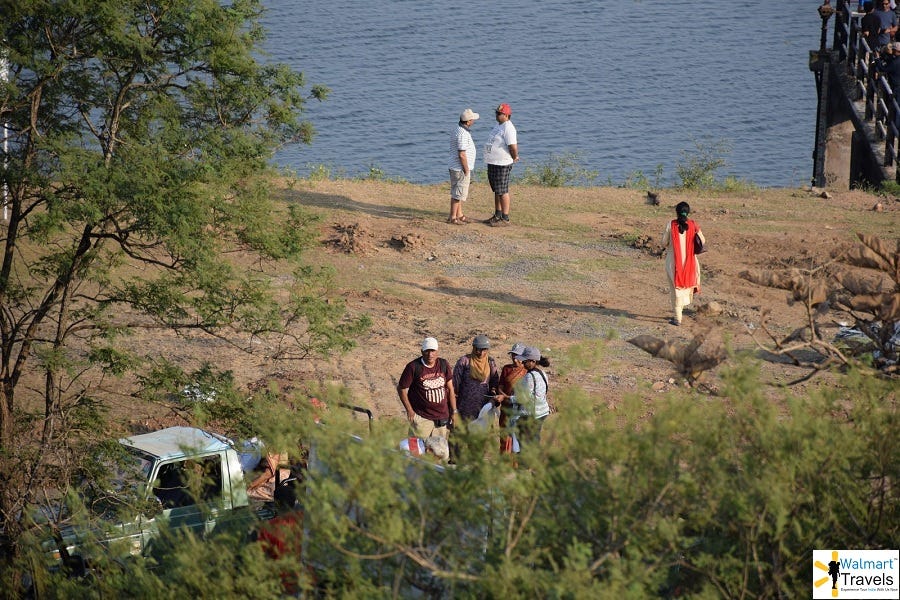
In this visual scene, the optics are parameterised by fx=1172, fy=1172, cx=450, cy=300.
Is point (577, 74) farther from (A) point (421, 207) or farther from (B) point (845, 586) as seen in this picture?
(B) point (845, 586)

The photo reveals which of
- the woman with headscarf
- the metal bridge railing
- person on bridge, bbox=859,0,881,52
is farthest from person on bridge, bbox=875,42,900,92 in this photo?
the woman with headscarf

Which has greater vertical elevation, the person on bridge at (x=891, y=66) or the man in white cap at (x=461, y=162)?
the person on bridge at (x=891, y=66)

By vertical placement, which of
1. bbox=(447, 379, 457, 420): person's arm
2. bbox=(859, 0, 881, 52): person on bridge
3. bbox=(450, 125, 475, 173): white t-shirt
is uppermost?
bbox=(859, 0, 881, 52): person on bridge

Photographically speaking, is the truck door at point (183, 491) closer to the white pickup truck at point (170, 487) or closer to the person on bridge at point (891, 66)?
the white pickup truck at point (170, 487)

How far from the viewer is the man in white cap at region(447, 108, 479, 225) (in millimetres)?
16391

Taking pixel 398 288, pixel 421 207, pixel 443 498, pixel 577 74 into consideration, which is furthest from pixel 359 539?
pixel 577 74

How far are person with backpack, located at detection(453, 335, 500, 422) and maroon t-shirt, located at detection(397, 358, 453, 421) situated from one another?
14cm

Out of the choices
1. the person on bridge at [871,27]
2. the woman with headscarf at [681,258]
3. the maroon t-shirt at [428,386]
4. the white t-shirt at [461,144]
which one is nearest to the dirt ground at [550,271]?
the woman with headscarf at [681,258]

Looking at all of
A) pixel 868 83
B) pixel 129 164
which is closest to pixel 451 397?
pixel 129 164

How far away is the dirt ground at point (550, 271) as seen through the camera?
506 inches

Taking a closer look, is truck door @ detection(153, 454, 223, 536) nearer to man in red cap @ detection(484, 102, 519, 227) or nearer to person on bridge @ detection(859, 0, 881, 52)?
man in red cap @ detection(484, 102, 519, 227)

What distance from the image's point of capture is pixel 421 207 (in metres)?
18.3

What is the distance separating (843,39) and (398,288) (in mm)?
12225

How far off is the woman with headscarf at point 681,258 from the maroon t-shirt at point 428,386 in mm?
3912
